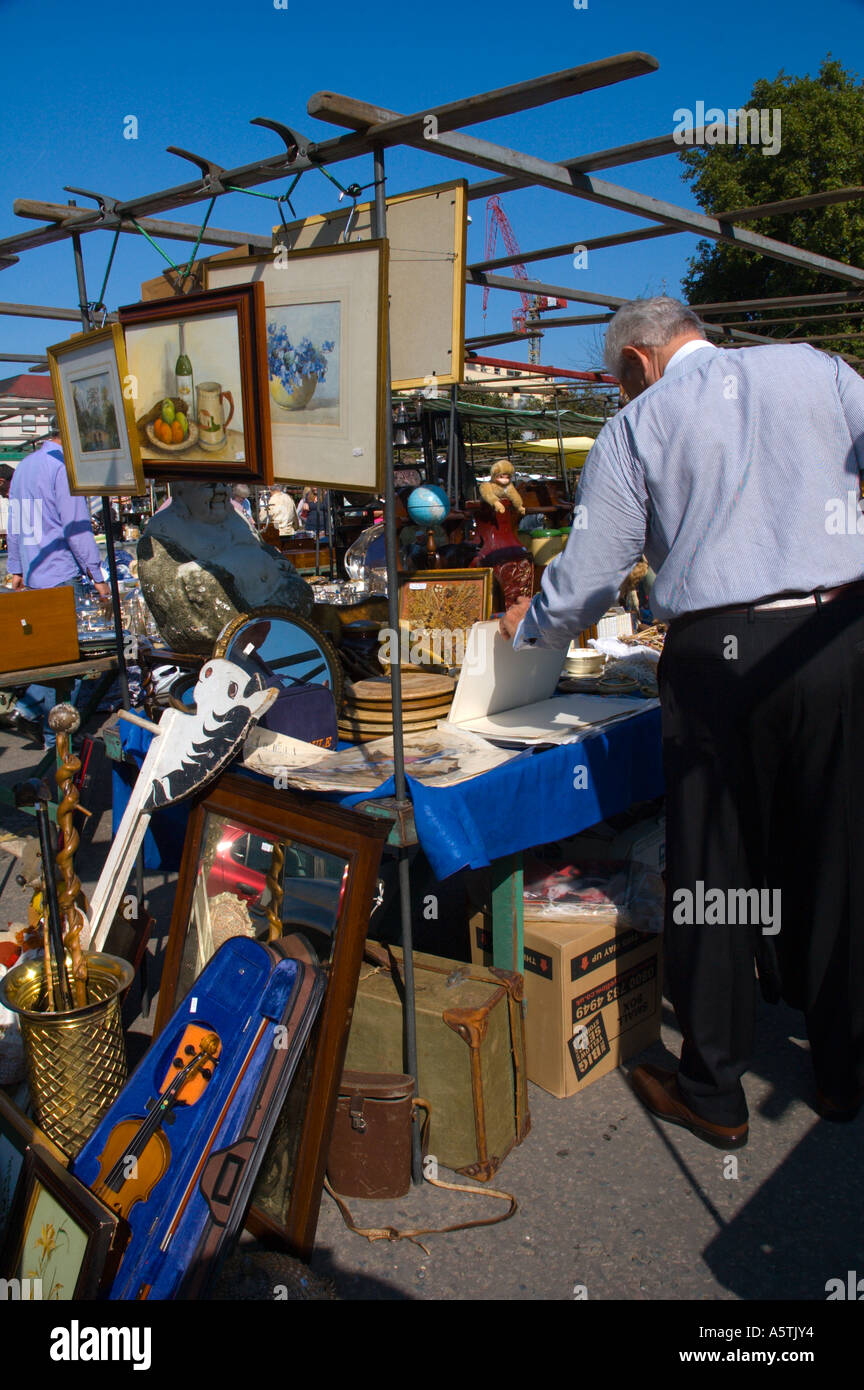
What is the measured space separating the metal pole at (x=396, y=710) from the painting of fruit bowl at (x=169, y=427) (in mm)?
790

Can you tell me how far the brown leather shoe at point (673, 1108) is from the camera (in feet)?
7.51

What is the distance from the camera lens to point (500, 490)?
5383 mm

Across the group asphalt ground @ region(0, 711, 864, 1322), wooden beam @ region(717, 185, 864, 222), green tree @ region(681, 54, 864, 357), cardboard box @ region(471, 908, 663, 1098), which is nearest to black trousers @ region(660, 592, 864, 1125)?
asphalt ground @ region(0, 711, 864, 1322)

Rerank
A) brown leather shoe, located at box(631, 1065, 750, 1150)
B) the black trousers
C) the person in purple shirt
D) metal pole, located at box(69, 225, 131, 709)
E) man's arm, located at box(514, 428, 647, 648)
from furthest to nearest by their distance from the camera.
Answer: the person in purple shirt → metal pole, located at box(69, 225, 131, 709) → brown leather shoe, located at box(631, 1065, 750, 1150) → man's arm, located at box(514, 428, 647, 648) → the black trousers

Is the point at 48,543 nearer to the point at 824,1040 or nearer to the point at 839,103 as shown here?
the point at 824,1040

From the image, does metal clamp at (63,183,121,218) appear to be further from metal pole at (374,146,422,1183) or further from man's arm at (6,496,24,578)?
man's arm at (6,496,24,578)

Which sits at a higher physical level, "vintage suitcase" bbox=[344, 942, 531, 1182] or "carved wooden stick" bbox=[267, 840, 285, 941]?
"carved wooden stick" bbox=[267, 840, 285, 941]

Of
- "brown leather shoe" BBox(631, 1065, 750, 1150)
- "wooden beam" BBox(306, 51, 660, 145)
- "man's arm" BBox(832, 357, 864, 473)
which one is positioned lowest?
"brown leather shoe" BBox(631, 1065, 750, 1150)

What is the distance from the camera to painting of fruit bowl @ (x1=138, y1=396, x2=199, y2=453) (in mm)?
2543

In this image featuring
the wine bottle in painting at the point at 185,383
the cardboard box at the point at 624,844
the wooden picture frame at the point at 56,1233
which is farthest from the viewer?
the cardboard box at the point at 624,844

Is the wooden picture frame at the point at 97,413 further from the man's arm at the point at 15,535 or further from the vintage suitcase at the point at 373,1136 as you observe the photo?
the man's arm at the point at 15,535

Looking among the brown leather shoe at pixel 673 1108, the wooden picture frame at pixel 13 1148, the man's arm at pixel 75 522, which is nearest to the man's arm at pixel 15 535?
the man's arm at pixel 75 522

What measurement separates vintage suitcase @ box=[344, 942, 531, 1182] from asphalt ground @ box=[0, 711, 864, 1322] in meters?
0.07
